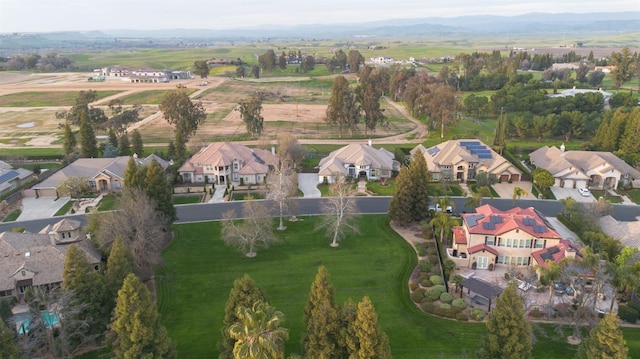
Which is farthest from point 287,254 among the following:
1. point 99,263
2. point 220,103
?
point 220,103

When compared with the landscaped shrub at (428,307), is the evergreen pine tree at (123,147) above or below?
above

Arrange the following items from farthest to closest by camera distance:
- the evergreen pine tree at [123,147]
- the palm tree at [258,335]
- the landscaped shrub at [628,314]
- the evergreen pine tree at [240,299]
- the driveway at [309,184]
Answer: the evergreen pine tree at [123,147], the driveway at [309,184], the landscaped shrub at [628,314], the evergreen pine tree at [240,299], the palm tree at [258,335]

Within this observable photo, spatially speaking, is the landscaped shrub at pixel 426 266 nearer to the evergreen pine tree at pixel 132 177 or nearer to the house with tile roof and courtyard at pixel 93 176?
the evergreen pine tree at pixel 132 177

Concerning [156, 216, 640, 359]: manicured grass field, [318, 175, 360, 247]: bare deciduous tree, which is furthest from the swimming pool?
[318, 175, 360, 247]: bare deciduous tree

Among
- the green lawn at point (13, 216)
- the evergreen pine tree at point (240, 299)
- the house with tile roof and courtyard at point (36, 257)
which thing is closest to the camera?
the evergreen pine tree at point (240, 299)

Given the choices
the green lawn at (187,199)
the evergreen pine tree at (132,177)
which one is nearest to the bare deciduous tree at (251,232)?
the evergreen pine tree at (132,177)

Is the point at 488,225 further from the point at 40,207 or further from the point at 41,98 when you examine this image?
the point at 41,98

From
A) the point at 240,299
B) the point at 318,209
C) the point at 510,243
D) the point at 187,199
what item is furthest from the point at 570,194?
the point at 240,299
